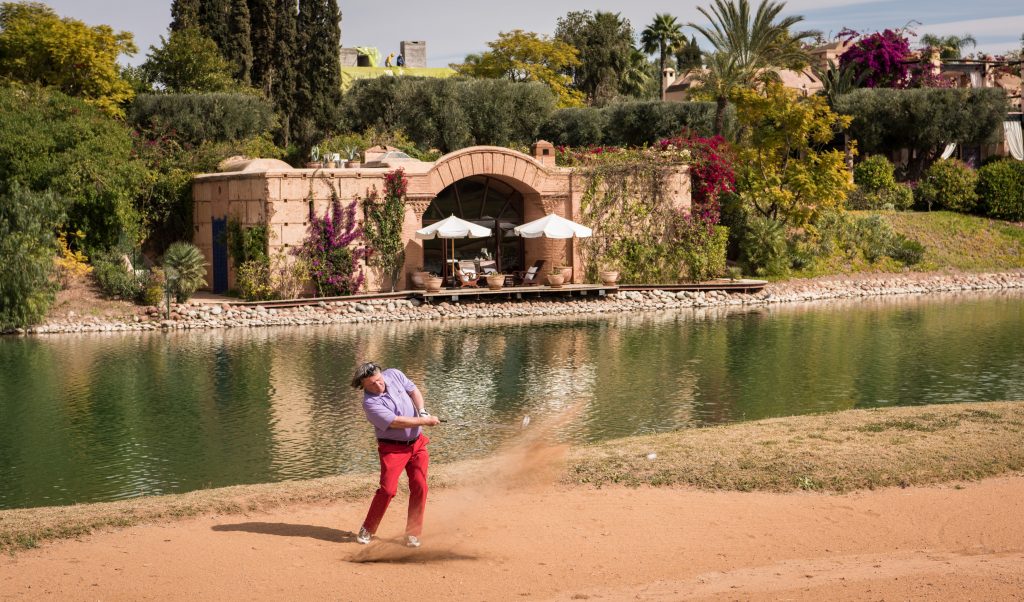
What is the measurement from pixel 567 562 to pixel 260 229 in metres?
24.9

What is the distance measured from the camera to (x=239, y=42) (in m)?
52.6

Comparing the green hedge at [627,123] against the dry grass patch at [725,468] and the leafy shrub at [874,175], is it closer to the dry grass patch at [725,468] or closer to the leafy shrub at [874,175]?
the leafy shrub at [874,175]

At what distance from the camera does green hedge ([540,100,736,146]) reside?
53750 mm

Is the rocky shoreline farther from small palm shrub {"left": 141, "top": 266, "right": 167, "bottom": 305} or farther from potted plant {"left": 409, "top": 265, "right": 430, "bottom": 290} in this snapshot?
potted plant {"left": 409, "top": 265, "right": 430, "bottom": 290}

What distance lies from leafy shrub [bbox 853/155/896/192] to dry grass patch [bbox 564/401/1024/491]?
36148 millimetres

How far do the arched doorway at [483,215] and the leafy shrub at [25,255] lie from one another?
456 inches

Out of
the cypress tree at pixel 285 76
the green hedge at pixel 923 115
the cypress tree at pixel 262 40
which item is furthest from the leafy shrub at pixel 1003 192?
the cypress tree at pixel 262 40

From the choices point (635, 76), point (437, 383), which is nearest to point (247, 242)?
point (437, 383)

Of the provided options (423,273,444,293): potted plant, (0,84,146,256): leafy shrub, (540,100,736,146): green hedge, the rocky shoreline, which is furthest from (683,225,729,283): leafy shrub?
(0,84,146,256): leafy shrub

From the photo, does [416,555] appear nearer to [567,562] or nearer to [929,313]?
[567,562]

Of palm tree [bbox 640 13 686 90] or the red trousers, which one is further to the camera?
palm tree [bbox 640 13 686 90]

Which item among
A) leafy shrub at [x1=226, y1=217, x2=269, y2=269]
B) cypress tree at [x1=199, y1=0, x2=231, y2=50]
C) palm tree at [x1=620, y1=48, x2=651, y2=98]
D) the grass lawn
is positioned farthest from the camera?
palm tree at [x1=620, y1=48, x2=651, y2=98]

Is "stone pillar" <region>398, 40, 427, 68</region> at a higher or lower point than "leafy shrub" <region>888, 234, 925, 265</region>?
higher

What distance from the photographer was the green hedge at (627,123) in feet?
176
